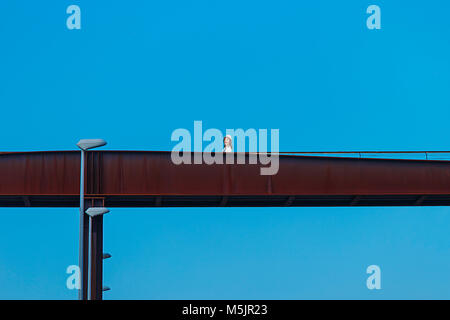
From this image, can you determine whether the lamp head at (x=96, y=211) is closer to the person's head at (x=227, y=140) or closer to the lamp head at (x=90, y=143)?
the lamp head at (x=90, y=143)

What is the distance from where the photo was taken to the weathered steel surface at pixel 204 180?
28422 mm

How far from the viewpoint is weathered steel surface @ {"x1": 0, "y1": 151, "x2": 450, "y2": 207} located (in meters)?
28.4

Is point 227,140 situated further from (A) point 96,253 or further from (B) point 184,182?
(A) point 96,253

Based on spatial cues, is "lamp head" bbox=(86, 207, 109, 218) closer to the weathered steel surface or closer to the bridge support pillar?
the bridge support pillar

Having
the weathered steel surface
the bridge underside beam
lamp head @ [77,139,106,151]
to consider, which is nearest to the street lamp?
lamp head @ [77,139,106,151]

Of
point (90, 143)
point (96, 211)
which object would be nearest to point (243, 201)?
point (96, 211)

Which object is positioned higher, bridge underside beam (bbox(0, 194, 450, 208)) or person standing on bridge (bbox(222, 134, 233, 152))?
person standing on bridge (bbox(222, 134, 233, 152))

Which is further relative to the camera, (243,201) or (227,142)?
(243,201)

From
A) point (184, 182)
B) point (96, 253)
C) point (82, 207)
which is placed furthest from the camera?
point (184, 182)

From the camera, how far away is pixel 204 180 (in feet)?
95.1

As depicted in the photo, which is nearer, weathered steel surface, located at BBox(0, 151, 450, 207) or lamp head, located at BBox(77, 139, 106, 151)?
lamp head, located at BBox(77, 139, 106, 151)

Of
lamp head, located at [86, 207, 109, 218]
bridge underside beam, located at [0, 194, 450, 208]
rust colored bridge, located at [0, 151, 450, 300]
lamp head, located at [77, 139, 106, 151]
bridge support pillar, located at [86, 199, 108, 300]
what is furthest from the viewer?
bridge underside beam, located at [0, 194, 450, 208]

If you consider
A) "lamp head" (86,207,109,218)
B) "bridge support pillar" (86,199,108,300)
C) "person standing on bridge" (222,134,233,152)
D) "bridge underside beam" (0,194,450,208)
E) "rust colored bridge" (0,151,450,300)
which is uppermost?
"person standing on bridge" (222,134,233,152)

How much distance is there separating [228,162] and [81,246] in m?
6.57
